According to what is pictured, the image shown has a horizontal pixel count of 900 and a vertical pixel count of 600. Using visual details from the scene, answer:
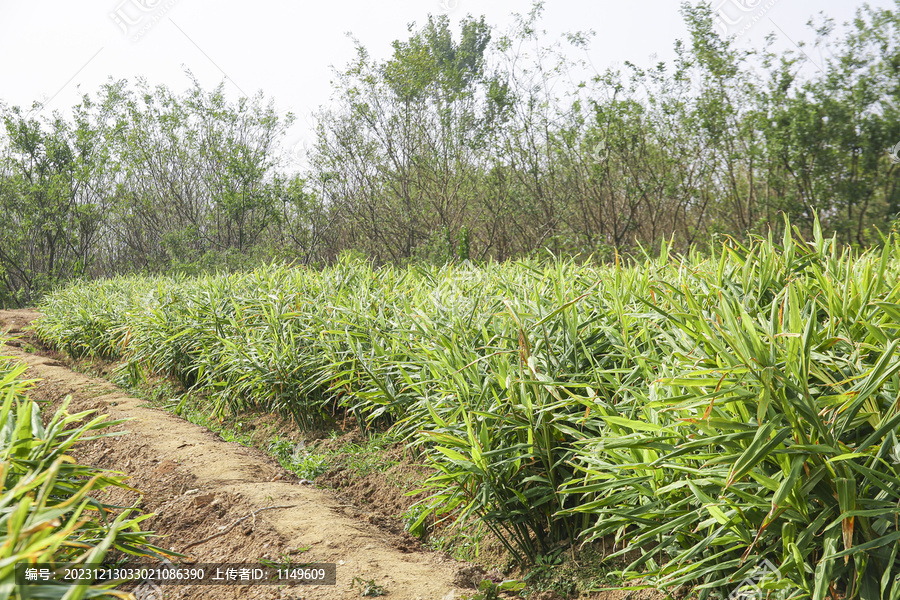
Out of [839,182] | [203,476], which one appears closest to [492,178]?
[839,182]

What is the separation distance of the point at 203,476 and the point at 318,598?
1.44 meters

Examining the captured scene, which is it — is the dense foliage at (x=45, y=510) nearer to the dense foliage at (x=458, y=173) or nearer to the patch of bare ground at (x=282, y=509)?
the patch of bare ground at (x=282, y=509)

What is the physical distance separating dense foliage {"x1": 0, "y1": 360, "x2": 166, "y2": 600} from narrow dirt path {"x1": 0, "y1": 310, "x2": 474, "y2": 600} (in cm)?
40

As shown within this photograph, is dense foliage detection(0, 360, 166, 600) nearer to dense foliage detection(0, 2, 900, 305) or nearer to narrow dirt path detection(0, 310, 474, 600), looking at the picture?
narrow dirt path detection(0, 310, 474, 600)

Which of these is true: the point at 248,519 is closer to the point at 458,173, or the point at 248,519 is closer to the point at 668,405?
the point at 668,405

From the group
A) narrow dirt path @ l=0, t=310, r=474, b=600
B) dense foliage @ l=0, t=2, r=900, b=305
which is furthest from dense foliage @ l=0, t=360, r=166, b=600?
dense foliage @ l=0, t=2, r=900, b=305

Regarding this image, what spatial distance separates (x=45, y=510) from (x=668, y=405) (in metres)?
1.47

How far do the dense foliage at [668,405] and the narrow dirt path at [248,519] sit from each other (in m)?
0.30

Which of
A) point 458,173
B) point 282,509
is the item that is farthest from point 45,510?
point 458,173

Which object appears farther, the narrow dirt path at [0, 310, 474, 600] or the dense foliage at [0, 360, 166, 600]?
the narrow dirt path at [0, 310, 474, 600]

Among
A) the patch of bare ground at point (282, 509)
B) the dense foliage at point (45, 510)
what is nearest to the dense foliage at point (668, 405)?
the patch of bare ground at point (282, 509)

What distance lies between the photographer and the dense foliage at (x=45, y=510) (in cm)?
86

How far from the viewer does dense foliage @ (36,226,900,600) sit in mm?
1396

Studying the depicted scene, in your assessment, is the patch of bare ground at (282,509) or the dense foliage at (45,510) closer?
the dense foliage at (45,510)
